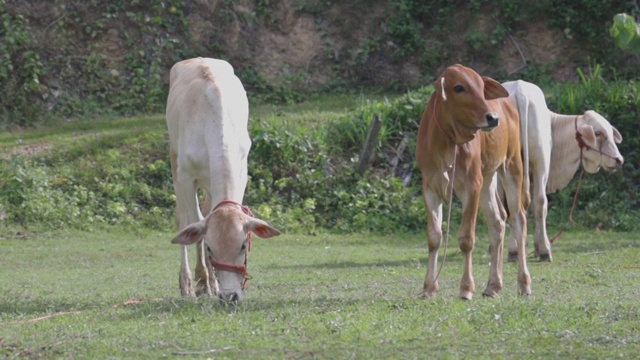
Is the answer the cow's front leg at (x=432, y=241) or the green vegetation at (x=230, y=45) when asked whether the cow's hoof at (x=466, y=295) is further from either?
the green vegetation at (x=230, y=45)

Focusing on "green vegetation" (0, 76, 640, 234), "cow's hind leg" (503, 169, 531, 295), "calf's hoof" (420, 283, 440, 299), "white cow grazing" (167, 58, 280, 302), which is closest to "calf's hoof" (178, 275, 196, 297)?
"white cow grazing" (167, 58, 280, 302)

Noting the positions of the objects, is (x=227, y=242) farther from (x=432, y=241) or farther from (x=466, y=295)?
(x=466, y=295)

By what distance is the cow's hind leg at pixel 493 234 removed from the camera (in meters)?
8.50

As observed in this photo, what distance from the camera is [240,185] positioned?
8492mm

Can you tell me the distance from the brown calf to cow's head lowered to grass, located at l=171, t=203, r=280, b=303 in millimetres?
1290

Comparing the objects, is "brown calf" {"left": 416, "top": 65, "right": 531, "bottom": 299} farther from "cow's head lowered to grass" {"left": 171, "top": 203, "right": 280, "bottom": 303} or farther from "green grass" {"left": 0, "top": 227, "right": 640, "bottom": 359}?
"cow's head lowered to grass" {"left": 171, "top": 203, "right": 280, "bottom": 303}

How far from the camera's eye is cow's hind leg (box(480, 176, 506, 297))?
27.9 ft

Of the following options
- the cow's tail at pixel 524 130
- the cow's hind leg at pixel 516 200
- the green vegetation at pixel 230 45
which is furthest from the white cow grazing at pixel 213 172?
the green vegetation at pixel 230 45

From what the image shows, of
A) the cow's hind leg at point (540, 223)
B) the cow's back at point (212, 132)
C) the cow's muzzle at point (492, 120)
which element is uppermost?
the cow's muzzle at point (492, 120)

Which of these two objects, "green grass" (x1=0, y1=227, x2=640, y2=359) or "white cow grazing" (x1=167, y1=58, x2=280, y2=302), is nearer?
"green grass" (x1=0, y1=227, x2=640, y2=359)

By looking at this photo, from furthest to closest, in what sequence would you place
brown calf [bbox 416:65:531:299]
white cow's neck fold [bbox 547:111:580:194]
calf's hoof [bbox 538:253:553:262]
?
white cow's neck fold [bbox 547:111:580:194] < calf's hoof [bbox 538:253:553:262] < brown calf [bbox 416:65:531:299]

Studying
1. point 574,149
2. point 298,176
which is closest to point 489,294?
point 574,149

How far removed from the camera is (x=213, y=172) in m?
8.34

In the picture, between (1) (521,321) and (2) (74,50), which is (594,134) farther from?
(2) (74,50)
